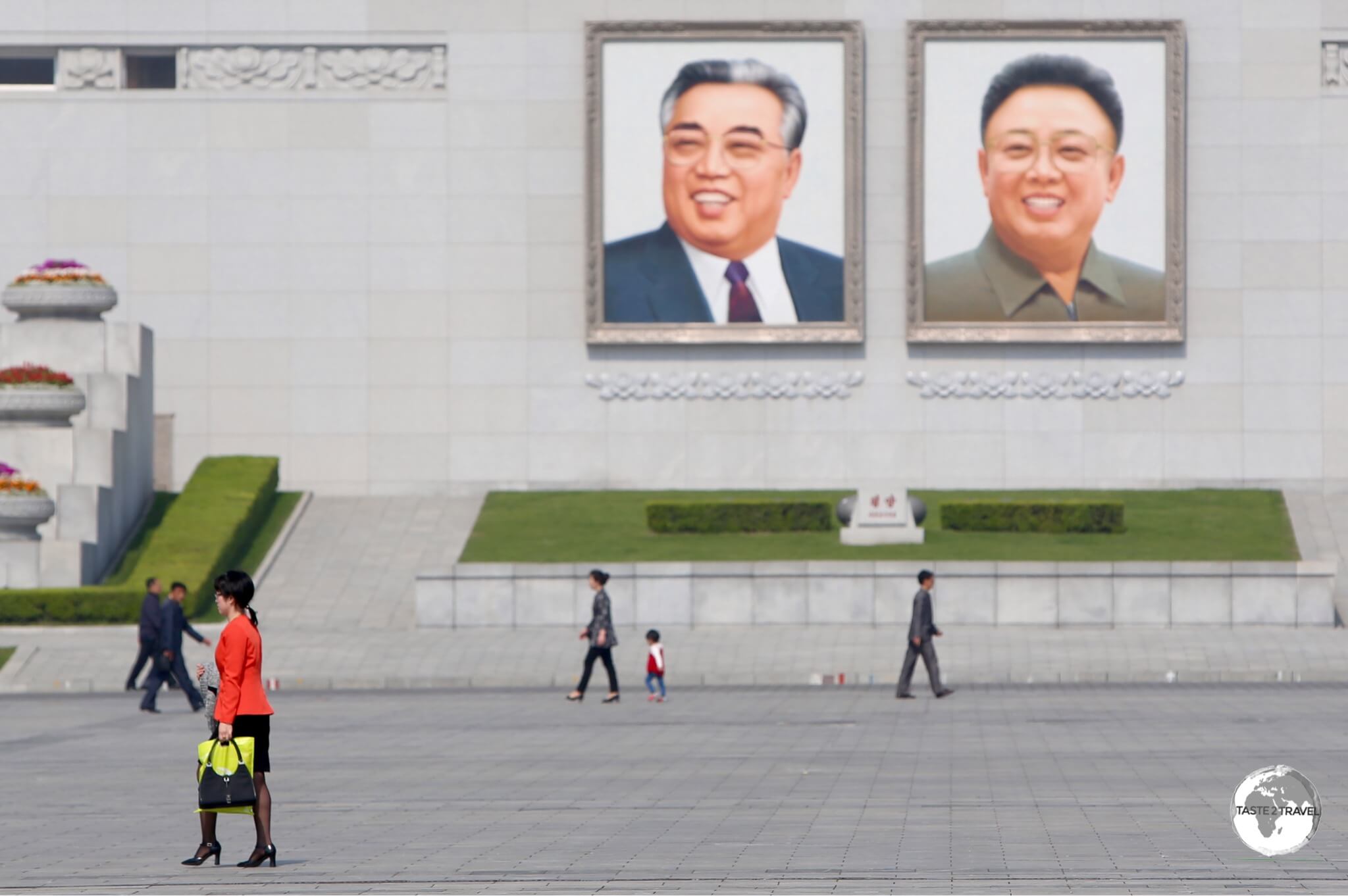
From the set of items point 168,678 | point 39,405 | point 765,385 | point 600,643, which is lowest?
point 168,678

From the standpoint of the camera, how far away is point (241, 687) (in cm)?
1081

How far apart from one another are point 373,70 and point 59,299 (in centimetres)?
994

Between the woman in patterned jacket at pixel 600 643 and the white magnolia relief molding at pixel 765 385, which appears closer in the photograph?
the woman in patterned jacket at pixel 600 643

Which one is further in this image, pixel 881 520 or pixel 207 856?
pixel 881 520

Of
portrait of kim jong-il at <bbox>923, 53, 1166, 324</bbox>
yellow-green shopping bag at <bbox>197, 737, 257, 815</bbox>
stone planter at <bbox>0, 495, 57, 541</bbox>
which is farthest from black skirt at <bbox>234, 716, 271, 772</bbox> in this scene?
portrait of kim jong-il at <bbox>923, 53, 1166, 324</bbox>

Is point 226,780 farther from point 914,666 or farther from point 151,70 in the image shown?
point 151,70

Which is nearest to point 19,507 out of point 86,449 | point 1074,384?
point 86,449

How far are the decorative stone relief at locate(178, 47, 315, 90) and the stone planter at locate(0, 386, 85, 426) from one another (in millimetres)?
10776

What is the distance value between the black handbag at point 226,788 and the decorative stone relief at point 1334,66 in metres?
36.5

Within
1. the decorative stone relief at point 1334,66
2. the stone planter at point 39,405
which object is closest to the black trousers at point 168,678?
the stone planter at point 39,405

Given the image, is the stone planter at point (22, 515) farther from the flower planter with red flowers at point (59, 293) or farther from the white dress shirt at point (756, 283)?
the white dress shirt at point (756, 283)

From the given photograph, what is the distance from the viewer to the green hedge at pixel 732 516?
34.9 meters

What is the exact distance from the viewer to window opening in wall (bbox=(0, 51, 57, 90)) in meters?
43.0

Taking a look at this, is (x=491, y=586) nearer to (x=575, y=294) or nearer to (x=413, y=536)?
(x=413, y=536)
